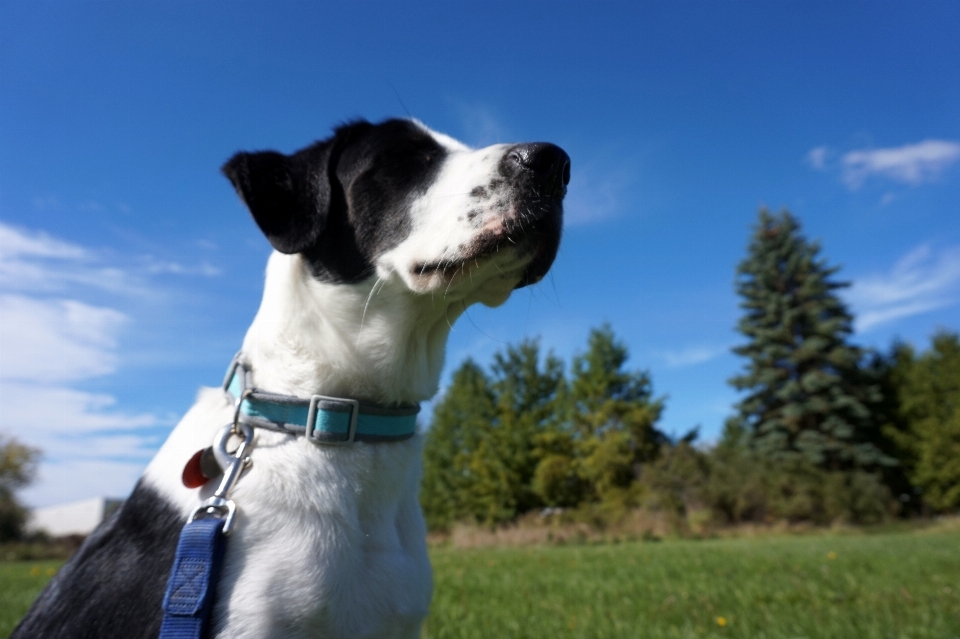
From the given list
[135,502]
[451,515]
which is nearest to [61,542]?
[451,515]

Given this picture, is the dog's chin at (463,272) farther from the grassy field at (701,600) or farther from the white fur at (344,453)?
the grassy field at (701,600)

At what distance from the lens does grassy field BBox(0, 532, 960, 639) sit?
153 inches

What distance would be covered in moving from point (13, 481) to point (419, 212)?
35.4m

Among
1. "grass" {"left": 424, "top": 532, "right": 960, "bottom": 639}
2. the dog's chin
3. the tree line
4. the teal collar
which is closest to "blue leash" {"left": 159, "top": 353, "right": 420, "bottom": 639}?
the teal collar

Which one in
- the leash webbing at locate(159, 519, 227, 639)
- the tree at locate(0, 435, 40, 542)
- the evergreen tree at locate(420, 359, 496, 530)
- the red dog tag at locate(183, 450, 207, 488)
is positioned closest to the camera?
the leash webbing at locate(159, 519, 227, 639)

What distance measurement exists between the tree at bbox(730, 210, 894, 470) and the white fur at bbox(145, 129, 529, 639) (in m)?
31.9

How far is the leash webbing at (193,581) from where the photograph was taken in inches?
65.7

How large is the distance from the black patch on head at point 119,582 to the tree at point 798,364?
107 ft

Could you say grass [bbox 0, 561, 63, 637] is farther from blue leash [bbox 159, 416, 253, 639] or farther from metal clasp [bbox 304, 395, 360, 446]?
metal clasp [bbox 304, 395, 360, 446]

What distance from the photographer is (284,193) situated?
2.43 metres

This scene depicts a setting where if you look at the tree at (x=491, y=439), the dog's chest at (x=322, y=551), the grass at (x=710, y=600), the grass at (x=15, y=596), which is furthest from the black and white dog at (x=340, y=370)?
the tree at (x=491, y=439)

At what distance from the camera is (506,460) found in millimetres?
32062

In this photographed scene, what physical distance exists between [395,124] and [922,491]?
129 ft

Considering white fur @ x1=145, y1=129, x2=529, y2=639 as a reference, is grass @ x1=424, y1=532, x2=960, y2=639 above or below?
below
